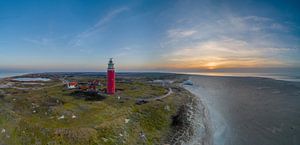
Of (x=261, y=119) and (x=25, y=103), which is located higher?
(x=25, y=103)

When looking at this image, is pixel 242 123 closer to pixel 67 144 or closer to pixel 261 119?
pixel 261 119

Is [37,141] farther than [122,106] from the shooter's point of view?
No

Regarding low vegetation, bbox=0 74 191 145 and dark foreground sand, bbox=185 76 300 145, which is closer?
low vegetation, bbox=0 74 191 145

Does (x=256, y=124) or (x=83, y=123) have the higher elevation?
(x=83, y=123)

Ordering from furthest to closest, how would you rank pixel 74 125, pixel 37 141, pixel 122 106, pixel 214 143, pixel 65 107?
pixel 122 106
pixel 65 107
pixel 214 143
pixel 74 125
pixel 37 141

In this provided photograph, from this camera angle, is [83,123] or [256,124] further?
[256,124]

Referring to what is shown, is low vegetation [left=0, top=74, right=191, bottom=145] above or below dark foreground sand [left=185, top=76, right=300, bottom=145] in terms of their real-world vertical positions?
above

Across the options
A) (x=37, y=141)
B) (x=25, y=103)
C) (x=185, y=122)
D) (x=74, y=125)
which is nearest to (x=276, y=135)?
(x=185, y=122)

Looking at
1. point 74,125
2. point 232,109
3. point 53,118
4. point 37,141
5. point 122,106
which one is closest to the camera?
point 37,141

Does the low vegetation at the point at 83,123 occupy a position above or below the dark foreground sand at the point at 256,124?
above

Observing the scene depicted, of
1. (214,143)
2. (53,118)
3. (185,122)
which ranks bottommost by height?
(214,143)

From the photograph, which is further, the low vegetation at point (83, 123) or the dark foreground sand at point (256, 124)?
the dark foreground sand at point (256, 124)
